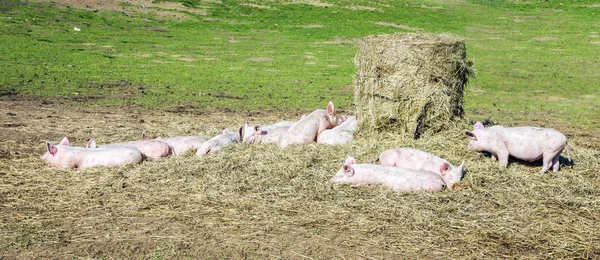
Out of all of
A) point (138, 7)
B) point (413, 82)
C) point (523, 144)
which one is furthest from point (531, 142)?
point (138, 7)

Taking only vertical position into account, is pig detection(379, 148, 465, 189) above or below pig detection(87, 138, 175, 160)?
above

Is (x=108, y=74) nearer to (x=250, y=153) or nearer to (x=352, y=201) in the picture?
(x=250, y=153)

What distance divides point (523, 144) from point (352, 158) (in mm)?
2479

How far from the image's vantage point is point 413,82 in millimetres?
9172

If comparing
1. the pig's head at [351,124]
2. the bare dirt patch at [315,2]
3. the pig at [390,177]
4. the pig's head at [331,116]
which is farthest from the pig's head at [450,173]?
the bare dirt patch at [315,2]

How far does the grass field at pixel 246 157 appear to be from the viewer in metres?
5.84

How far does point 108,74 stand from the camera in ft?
58.5

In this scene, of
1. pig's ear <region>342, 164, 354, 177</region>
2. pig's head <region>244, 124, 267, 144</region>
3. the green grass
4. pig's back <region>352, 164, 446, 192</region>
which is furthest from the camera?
the green grass

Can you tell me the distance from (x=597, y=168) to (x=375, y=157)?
10.2ft

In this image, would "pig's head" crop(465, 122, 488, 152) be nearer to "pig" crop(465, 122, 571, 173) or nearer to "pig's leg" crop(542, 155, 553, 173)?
"pig" crop(465, 122, 571, 173)

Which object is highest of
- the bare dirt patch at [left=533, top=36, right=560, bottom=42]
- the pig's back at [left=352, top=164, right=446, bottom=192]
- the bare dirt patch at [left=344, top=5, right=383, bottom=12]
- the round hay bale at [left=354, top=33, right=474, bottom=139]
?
the round hay bale at [left=354, top=33, right=474, bottom=139]

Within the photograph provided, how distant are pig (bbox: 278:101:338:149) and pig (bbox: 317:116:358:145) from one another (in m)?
0.16

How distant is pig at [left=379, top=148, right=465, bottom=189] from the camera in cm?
762

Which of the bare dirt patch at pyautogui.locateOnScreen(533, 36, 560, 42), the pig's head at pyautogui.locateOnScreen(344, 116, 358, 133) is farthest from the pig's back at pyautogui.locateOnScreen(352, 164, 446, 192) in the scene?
the bare dirt patch at pyautogui.locateOnScreen(533, 36, 560, 42)
